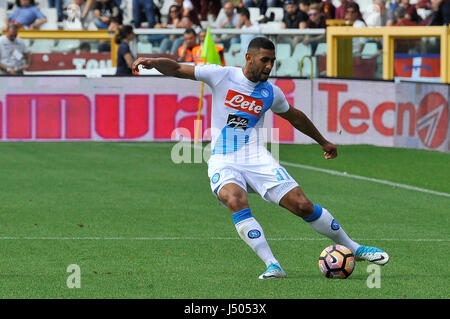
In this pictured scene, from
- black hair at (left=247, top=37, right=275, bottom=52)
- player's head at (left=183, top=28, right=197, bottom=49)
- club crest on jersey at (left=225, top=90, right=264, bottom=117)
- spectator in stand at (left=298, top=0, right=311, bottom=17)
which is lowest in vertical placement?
club crest on jersey at (left=225, top=90, right=264, bottom=117)

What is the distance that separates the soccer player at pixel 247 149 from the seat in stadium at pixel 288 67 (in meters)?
14.7

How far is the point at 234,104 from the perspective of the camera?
9.60 meters

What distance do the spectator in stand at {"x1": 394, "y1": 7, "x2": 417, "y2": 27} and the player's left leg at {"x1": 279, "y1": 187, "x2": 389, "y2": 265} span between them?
51.0 ft

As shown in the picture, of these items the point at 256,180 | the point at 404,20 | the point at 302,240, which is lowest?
the point at 302,240

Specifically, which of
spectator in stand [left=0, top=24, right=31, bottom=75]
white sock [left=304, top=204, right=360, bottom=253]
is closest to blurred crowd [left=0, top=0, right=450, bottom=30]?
spectator in stand [left=0, top=24, right=31, bottom=75]

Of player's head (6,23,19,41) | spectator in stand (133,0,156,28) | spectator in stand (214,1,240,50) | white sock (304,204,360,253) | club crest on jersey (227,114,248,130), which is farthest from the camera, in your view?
spectator in stand (133,0,156,28)

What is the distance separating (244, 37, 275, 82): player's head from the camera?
9.34 metres

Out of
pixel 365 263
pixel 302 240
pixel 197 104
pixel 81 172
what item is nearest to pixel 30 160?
pixel 81 172

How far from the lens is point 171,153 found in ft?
68.8

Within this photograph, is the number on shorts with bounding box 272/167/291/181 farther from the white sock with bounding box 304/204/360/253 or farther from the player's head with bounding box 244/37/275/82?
the player's head with bounding box 244/37/275/82

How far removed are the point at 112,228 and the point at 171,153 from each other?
8592 millimetres

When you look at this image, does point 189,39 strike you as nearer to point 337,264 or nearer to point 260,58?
point 260,58

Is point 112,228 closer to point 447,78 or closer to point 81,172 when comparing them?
point 81,172

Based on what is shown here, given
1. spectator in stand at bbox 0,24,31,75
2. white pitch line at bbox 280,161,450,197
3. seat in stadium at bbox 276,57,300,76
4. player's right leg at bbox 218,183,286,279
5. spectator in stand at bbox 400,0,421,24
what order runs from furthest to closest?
spectator in stand at bbox 400,0,421,24
spectator in stand at bbox 0,24,31,75
seat in stadium at bbox 276,57,300,76
white pitch line at bbox 280,161,450,197
player's right leg at bbox 218,183,286,279
